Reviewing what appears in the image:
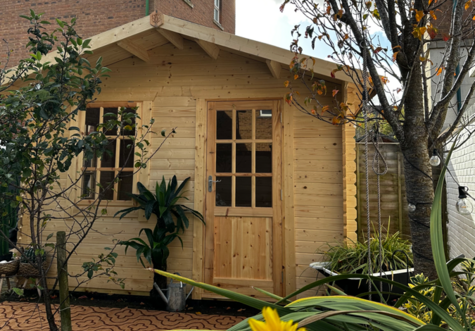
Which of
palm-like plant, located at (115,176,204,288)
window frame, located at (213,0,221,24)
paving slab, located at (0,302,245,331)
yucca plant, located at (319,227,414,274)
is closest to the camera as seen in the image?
paving slab, located at (0,302,245,331)

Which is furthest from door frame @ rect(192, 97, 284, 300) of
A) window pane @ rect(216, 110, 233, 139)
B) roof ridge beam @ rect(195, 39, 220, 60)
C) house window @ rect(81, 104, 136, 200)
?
house window @ rect(81, 104, 136, 200)

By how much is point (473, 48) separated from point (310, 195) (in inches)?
97.6

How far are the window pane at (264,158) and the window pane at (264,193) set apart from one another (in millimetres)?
128

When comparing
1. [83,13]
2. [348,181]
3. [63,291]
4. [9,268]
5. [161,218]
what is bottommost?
[9,268]

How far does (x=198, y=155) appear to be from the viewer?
4363 mm

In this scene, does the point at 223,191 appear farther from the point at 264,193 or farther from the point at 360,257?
the point at 360,257

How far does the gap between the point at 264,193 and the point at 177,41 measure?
6.83 feet

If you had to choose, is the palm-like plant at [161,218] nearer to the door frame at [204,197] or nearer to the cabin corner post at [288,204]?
the door frame at [204,197]

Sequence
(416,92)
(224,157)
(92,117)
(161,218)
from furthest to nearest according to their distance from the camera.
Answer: (92,117)
(224,157)
(161,218)
(416,92)

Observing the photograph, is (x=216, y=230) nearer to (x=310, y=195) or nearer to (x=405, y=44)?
(x=310, y=195)

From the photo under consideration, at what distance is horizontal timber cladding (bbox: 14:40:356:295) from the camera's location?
4117mm

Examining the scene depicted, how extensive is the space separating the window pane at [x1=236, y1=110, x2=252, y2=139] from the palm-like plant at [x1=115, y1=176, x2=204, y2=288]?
2.83 ft

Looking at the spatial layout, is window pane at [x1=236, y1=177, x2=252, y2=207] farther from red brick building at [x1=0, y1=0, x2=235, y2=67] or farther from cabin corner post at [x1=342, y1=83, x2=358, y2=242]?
red brick building at [x1=0, y1=0, x2=235, y2=67]

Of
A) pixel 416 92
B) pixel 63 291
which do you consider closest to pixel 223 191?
pixel 63 291
